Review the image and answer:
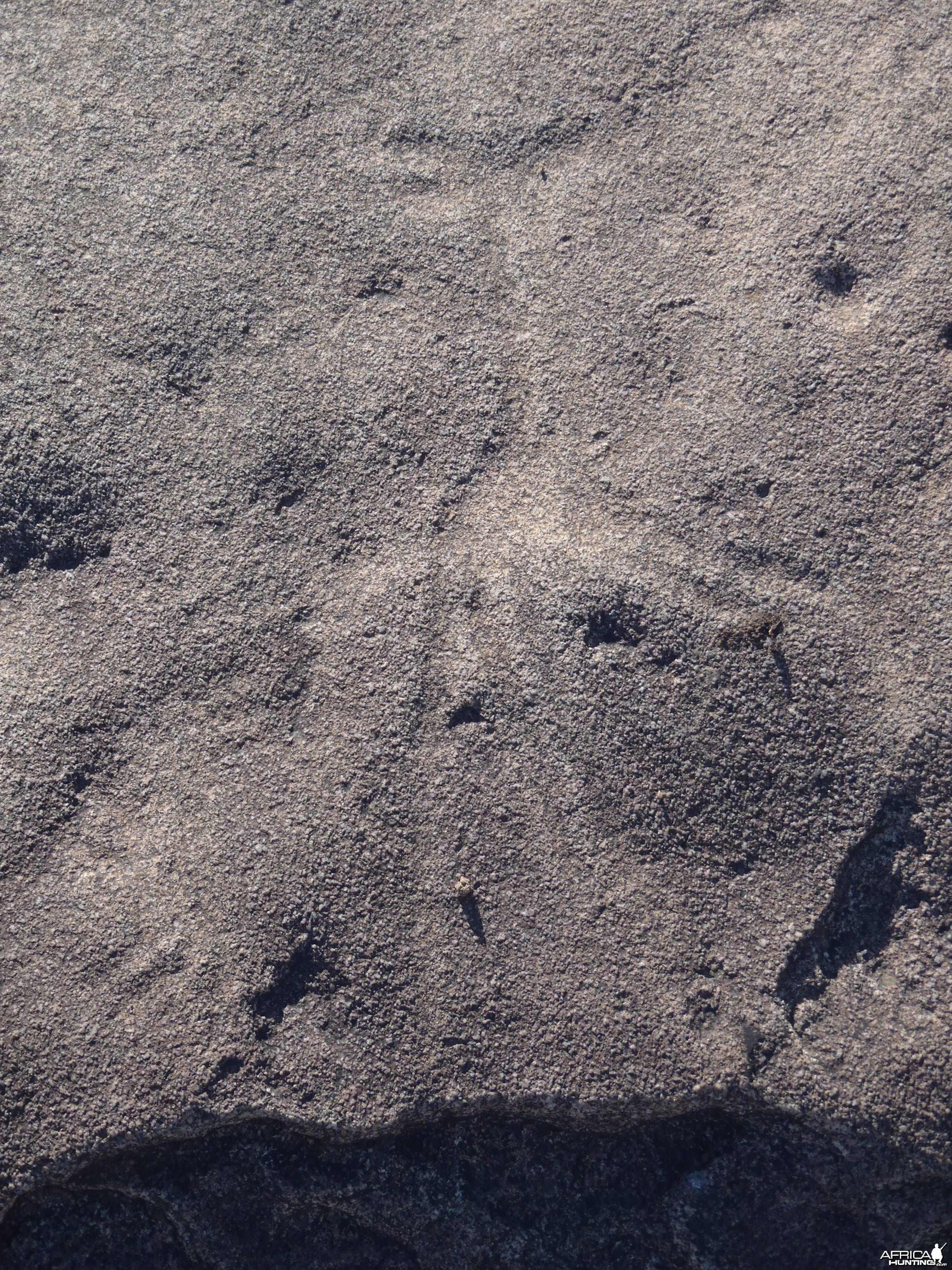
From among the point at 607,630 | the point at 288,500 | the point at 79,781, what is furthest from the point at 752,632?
the point at 79,781

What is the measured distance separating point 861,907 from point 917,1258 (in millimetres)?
393

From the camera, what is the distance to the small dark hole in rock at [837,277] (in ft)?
4.41

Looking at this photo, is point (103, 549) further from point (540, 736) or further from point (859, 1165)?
point (859, 1165)

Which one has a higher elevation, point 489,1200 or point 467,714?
point 467,714

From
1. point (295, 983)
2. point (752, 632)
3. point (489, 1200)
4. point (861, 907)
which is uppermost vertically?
point (752, 632)

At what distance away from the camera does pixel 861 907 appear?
3.66ft

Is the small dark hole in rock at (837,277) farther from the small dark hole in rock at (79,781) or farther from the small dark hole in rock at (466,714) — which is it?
the small dark hole in rock at (79,781)

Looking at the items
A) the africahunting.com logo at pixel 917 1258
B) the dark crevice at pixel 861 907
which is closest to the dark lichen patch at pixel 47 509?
the dark crevice at pixel 861 907

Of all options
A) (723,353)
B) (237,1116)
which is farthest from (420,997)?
(723,353)

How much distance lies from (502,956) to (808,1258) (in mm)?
474

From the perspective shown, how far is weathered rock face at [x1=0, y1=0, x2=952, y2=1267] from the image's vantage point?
108 cm

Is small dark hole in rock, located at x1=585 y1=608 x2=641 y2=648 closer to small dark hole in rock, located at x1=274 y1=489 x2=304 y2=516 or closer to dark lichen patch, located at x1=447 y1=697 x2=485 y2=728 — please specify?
dark lichen patch, located at x1=447 y1=697 x2=485 y2=728

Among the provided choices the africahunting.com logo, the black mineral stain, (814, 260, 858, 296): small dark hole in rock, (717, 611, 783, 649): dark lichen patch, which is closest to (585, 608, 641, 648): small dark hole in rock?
(717, 611, 783, 649): dark lichen patch

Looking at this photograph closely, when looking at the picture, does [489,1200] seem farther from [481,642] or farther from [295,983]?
[481,642]
